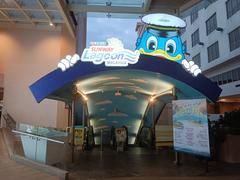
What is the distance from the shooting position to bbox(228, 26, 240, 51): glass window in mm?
23094

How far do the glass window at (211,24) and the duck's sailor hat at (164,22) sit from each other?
735 inches

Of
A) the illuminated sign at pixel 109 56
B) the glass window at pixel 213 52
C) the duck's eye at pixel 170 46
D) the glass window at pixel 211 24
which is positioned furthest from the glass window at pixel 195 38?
the illuminated sign at pixel 109 56

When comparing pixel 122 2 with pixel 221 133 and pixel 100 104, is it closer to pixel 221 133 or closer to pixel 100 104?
pixel 100 104

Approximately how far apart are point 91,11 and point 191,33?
2073cm

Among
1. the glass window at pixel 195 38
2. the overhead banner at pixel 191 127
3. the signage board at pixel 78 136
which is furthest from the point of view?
the glass window at pixel 195 38

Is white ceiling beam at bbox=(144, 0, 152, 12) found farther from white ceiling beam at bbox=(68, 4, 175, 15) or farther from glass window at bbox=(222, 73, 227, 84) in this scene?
glass window at bbox=(222, 73, 227, 84)

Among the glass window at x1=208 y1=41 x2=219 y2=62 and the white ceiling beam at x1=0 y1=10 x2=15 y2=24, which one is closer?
the white ceiling beam at x1=0 y1=10 x2=15 y2=24

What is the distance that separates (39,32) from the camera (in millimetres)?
17500

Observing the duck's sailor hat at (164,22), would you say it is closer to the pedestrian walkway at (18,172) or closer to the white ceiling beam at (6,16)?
the pedestrian walkway at (18,172)

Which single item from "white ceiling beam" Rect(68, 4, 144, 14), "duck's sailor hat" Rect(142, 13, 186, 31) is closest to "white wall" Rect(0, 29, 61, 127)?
"white ceiling beam" Rect(68, 4, 144, 14)

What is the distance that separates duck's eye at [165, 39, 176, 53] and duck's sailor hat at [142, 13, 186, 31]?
84 centimetres

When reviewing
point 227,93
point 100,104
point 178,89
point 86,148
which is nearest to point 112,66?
point 178,89

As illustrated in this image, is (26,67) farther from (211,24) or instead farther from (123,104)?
(211,24)

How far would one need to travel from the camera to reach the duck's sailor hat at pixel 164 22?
10656mm
